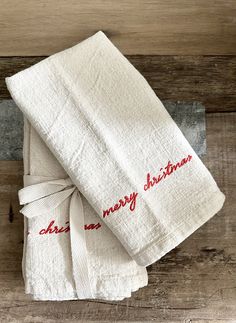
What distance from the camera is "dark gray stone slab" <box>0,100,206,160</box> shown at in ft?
2.65

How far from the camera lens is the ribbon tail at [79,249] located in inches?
27.4

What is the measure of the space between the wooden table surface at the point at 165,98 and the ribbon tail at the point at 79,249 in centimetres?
10

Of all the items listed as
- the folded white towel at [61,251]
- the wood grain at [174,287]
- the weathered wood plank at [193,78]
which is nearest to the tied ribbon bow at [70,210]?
the folded white towel at [61,251]


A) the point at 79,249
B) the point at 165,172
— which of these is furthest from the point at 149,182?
the point at 79,249

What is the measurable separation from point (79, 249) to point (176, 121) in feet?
0.87

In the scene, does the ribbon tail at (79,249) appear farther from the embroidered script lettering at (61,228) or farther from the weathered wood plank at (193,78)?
the weathered wood plank at (193,78)

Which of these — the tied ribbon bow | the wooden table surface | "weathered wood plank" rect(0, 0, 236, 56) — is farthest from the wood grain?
"weathered wood plank" rect(0, 0, 236, 56)

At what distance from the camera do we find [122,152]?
676mm

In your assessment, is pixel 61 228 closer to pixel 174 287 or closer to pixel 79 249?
pixel 79 249

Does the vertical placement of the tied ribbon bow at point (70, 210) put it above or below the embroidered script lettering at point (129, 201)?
below

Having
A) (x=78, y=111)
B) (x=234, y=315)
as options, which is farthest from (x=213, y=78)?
(x=234, y=315)

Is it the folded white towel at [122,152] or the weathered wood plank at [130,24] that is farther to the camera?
the weathered wood plank at [130,24]

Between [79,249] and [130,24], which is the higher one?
[130,24]

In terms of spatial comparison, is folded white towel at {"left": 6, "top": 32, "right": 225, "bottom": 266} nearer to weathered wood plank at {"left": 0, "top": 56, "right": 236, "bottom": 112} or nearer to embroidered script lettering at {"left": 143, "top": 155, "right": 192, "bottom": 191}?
embroidered script lettering at {"left": 143, "top": 155, "right": 192, "bottom": 191}
